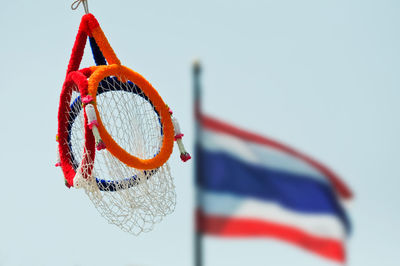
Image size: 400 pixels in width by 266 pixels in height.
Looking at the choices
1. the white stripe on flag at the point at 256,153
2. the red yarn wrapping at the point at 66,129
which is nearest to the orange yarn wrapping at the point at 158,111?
the red yarn wrapping at the point at 66,129

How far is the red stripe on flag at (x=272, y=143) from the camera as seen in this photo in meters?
10.7

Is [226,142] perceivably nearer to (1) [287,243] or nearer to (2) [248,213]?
(2) [248,213]

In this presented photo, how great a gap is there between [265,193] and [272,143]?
112 cm

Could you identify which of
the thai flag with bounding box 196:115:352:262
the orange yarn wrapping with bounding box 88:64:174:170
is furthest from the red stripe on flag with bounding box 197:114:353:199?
the orange yarn wrapping with bounding box 88:64:174:170

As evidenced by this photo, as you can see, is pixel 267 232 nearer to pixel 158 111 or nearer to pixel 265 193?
pixel 265 193

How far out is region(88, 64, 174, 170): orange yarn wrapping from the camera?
59.7 ft

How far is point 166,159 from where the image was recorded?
64.5 feet

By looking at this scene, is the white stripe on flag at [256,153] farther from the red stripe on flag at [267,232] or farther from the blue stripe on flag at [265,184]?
the red stripe on flag at [267,232]

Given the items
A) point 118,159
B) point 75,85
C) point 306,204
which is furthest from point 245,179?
point 75,85

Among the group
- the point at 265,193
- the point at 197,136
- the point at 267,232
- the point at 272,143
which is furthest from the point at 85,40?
the point at 197,136

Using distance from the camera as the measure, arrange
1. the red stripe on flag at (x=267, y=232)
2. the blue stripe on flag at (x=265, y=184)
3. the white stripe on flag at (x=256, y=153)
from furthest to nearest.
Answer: the white stripe on flag at (x=256, y=153)
the blue stripe on flag at (x=265, y=184)
the red stripe on flag at (x=267, y=232)

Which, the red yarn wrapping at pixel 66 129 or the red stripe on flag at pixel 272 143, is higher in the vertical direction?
the red yarn wrapping at pixel 66 129

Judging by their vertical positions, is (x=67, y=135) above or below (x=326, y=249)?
above

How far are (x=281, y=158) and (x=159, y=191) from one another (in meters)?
7.46
